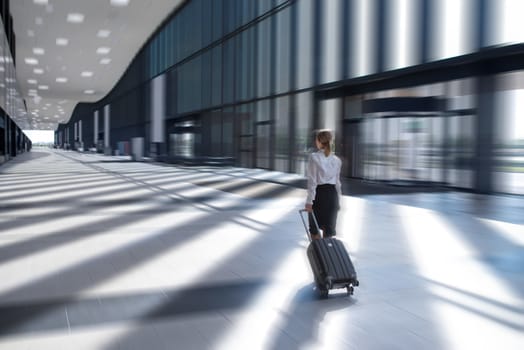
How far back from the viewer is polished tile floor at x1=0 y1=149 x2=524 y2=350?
11.0 ft

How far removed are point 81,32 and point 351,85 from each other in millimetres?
20374

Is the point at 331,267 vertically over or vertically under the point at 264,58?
under

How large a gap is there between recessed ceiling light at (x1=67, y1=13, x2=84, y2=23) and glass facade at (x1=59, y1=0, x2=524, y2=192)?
6629 mm

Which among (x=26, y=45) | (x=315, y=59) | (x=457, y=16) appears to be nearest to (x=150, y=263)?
(x=457, y=16)

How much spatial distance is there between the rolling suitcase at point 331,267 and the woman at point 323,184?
1.29ft

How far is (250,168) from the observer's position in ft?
80.0

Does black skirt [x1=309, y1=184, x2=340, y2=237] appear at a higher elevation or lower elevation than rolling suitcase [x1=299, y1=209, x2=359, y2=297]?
higher

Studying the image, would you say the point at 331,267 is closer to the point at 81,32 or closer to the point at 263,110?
the point at 263,110

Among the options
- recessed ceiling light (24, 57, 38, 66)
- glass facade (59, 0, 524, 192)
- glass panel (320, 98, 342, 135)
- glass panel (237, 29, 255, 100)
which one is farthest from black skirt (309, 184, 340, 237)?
recessed ceiling light (24, 57, 38, 66)

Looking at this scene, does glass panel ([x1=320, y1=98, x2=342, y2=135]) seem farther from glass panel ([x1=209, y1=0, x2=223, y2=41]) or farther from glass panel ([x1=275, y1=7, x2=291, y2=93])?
glass panel ([x1=209, y1=0, x2=223, y2=41])

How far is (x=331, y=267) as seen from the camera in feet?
13.5

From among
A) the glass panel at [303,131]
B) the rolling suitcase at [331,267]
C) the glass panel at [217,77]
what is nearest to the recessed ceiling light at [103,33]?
the glass panel at [217,77]

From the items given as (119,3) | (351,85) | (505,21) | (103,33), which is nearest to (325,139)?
(505,21)

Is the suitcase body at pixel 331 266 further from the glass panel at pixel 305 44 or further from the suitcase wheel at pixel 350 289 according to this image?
the glass panel at pixel 305 44
